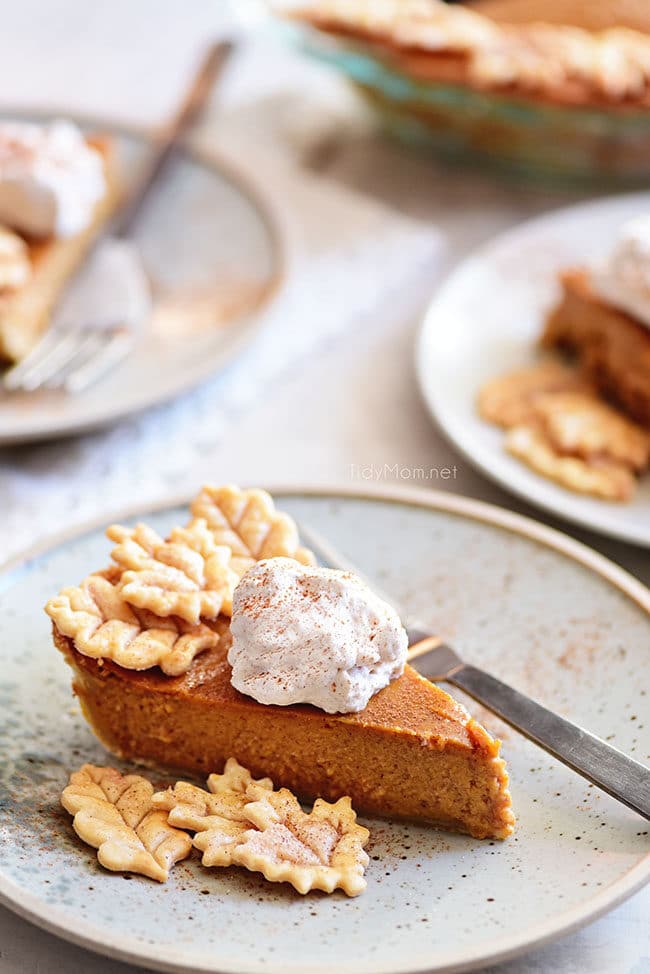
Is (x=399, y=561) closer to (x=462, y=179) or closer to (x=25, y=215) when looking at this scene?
(x=25, y=215)

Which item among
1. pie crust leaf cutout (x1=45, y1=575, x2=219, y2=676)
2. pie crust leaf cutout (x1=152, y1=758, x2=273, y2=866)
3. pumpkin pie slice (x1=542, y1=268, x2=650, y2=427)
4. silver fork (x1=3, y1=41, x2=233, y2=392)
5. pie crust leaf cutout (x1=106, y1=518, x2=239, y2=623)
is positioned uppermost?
pumpkin pie slice (x1=542, y1=268, x2=650, y2=427)

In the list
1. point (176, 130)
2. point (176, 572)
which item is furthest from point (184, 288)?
Result: point (176, 572)

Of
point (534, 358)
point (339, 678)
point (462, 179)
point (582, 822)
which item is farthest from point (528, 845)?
point (462, 179)

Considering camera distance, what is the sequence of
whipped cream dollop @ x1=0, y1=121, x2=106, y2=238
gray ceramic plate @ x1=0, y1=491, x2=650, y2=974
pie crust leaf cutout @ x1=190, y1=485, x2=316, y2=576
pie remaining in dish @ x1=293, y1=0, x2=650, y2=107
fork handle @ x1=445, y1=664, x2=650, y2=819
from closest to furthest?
gray ceramic plate @ x1=0, y1=491, x2=650, y2=974
fork handle @ x1=445, y1=664, x2=650, y2=819
pie crust leaf cutout @ x1=190, y1=485, x2=316, y2=576
whipped cream dollop @ x1=0, y1=121, x2=106, y2=238
pie remaining in dish @ x1=293, y1=0, x2=650, y2=107

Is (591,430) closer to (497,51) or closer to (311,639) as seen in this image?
(311,639)

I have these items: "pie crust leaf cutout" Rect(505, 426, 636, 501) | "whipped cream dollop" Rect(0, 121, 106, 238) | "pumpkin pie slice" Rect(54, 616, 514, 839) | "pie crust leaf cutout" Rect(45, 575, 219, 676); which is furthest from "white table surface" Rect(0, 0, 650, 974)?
"whipped cream dollop" Rect(0, 121, 106, 238)

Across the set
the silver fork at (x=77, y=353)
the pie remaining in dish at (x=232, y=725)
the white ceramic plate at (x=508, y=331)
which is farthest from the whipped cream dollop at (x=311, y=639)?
the silver fork at (x=77, y=353)

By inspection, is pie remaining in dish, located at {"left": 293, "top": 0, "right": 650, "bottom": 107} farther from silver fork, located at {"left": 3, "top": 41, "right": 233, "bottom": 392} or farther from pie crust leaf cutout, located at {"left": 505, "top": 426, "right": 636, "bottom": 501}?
pie crust leaf cutout, located at {"left": 505, "top": 426, "right": 636, "bottom": 501}
